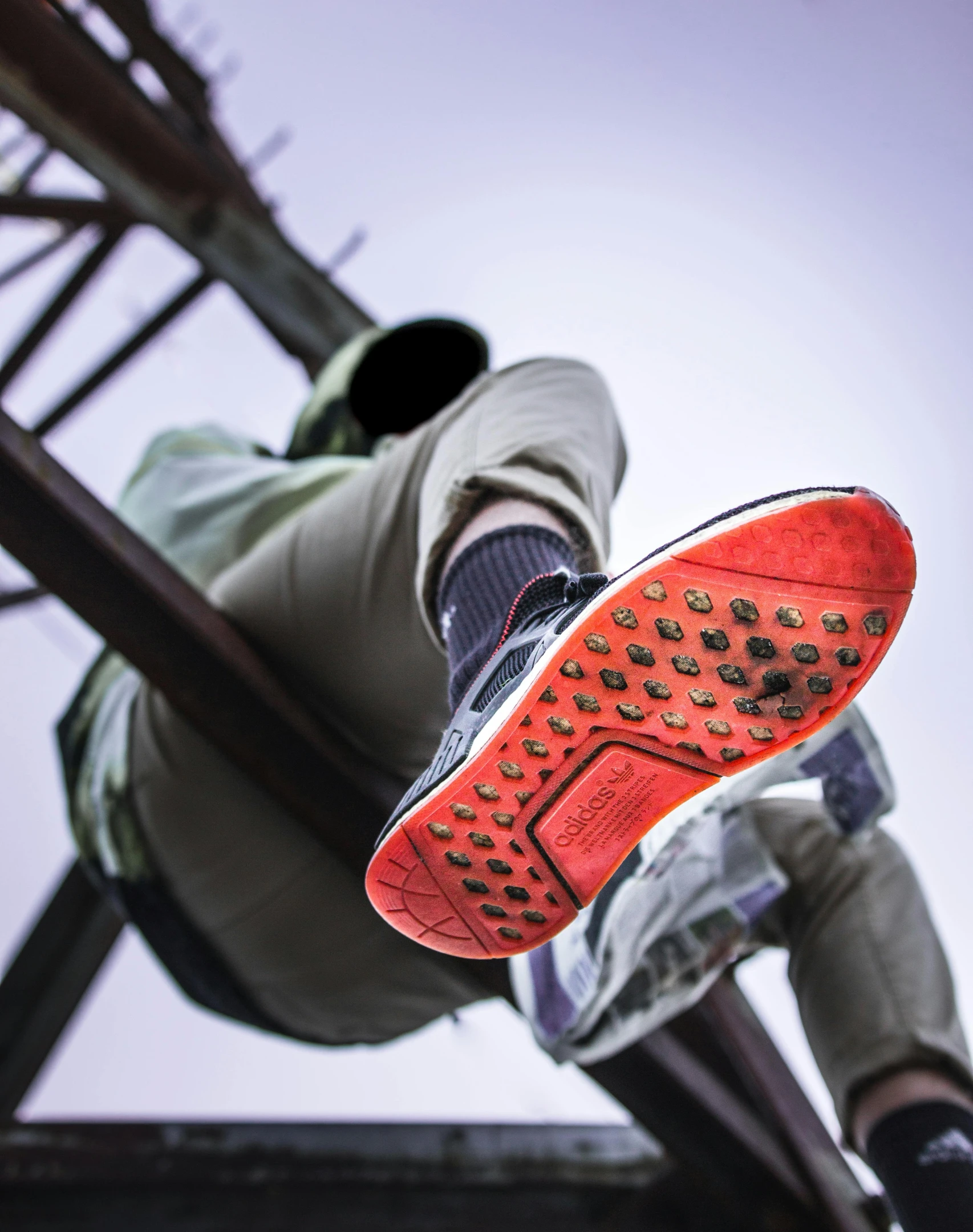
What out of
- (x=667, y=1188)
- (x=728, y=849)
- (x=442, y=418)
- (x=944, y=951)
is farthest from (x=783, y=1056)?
(x=442, y=418)

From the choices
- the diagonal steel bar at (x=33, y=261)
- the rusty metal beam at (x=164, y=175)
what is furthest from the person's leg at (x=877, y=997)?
the diagonal steel bar at (x=33, y=261)

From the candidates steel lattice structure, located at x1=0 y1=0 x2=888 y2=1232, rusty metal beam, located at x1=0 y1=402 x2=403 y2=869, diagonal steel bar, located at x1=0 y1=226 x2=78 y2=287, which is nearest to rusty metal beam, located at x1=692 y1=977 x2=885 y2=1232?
steel lattice structure, located at x1=0 y1=0 x2=888 y2=1232

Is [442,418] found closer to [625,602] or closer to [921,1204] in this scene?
[625,602]

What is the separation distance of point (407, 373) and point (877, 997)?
0.82m

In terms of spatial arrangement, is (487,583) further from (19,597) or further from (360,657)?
(19,597)

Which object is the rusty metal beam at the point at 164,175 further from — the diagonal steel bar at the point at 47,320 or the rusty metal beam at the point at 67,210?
the diagonal steel bar at the point at 47,320

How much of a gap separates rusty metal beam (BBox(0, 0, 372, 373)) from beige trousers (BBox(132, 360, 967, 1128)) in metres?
0.98

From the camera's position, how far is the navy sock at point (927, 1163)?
77 cm

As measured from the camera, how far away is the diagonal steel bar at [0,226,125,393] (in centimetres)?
177

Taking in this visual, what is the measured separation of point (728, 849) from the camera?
3.10 feet

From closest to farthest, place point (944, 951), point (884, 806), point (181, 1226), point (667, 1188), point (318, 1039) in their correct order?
1. point (884, 806)
2. point (944, 951)
3. point (318, 1039)
4. point (181, 1226)
5. point (667, 1188)

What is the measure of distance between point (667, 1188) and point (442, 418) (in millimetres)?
1172

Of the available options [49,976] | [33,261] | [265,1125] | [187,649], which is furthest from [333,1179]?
[33,261]

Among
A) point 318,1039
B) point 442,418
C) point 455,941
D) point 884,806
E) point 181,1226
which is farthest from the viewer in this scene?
point 181,1226
